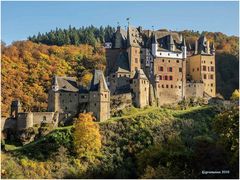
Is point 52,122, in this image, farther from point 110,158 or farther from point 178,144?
point 178,144

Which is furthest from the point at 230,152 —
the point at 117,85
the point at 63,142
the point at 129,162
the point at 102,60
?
the point at 102,60

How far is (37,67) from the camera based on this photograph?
3686 inches

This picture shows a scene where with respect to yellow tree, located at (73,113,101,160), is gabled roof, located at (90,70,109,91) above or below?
above

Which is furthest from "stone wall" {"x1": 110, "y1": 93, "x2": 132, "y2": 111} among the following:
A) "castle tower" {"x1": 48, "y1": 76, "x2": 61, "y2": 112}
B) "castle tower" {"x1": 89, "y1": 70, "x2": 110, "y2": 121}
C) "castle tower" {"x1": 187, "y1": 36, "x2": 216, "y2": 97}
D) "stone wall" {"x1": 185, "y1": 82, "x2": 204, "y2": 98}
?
"castle tower" {"x1": 187, "y1": 36, "x2": 216, "y2": 97}

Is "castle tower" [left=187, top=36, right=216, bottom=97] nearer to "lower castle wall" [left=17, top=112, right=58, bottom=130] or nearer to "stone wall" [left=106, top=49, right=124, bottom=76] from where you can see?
"stone wall" [left=106, top=49, right=124, bottom=76]

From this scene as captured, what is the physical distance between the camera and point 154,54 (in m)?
71.2

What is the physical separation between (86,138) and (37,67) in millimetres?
37762

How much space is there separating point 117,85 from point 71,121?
27.7 ft

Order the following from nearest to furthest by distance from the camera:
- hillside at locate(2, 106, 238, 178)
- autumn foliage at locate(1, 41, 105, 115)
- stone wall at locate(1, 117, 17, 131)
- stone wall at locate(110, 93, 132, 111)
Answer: hillside at locate(2, 106, 238, 178), stone wall at locate(1, 117, 17, 131), stone wall at locate(110, 93, 132, 111), autumn foliage at locate(1, 41, 105, 115)

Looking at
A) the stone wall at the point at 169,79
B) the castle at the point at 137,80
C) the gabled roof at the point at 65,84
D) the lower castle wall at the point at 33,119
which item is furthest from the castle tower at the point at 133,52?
the lower castle wall at the point at 33,119

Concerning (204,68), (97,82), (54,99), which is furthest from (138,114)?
(204,68)

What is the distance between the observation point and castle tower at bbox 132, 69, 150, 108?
65.6 meters

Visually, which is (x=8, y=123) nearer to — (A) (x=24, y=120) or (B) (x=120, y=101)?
(A) (x=24, y=120)

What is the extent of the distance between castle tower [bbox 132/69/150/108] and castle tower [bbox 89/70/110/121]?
438cm
